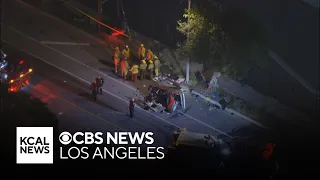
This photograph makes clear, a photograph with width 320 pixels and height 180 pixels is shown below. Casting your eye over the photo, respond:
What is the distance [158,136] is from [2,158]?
697 cm

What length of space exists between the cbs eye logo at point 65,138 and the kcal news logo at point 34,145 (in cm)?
76

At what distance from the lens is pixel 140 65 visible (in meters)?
24.7

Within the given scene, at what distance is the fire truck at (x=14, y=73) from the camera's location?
68.8ft

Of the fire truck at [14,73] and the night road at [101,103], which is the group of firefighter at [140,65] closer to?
the night road at [101,103]

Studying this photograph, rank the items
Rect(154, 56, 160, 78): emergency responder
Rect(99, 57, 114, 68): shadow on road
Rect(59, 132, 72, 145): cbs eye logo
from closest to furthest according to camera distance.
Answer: Rect(59, 132, 72, 145): cbs eye logo < Rect(154, 56, 160, 78): emergency responder < Rect(99, 57, 114, 68): shadow on road

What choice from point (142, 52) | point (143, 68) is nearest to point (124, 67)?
point (143, 68)

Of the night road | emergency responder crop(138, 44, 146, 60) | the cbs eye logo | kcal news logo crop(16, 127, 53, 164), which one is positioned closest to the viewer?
kcal news logo crop(16, 127, 53, 164)

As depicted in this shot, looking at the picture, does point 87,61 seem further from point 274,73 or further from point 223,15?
point 274,73

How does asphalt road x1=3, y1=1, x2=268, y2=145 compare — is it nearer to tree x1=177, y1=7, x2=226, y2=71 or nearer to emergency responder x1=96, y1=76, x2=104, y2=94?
emergency responder x1=96, y1=76, x2=104, y2=94

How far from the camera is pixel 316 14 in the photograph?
3130 cm

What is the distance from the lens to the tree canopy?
2375cm

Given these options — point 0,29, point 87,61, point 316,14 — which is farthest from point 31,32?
point 316,14

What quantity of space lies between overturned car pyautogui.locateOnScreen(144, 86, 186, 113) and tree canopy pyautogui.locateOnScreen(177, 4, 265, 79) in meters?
2.69

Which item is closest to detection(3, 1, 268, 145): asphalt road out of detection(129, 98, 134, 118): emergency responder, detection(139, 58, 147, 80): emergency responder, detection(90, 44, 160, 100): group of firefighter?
detection(129, 98, 134, 118): emergency responder
